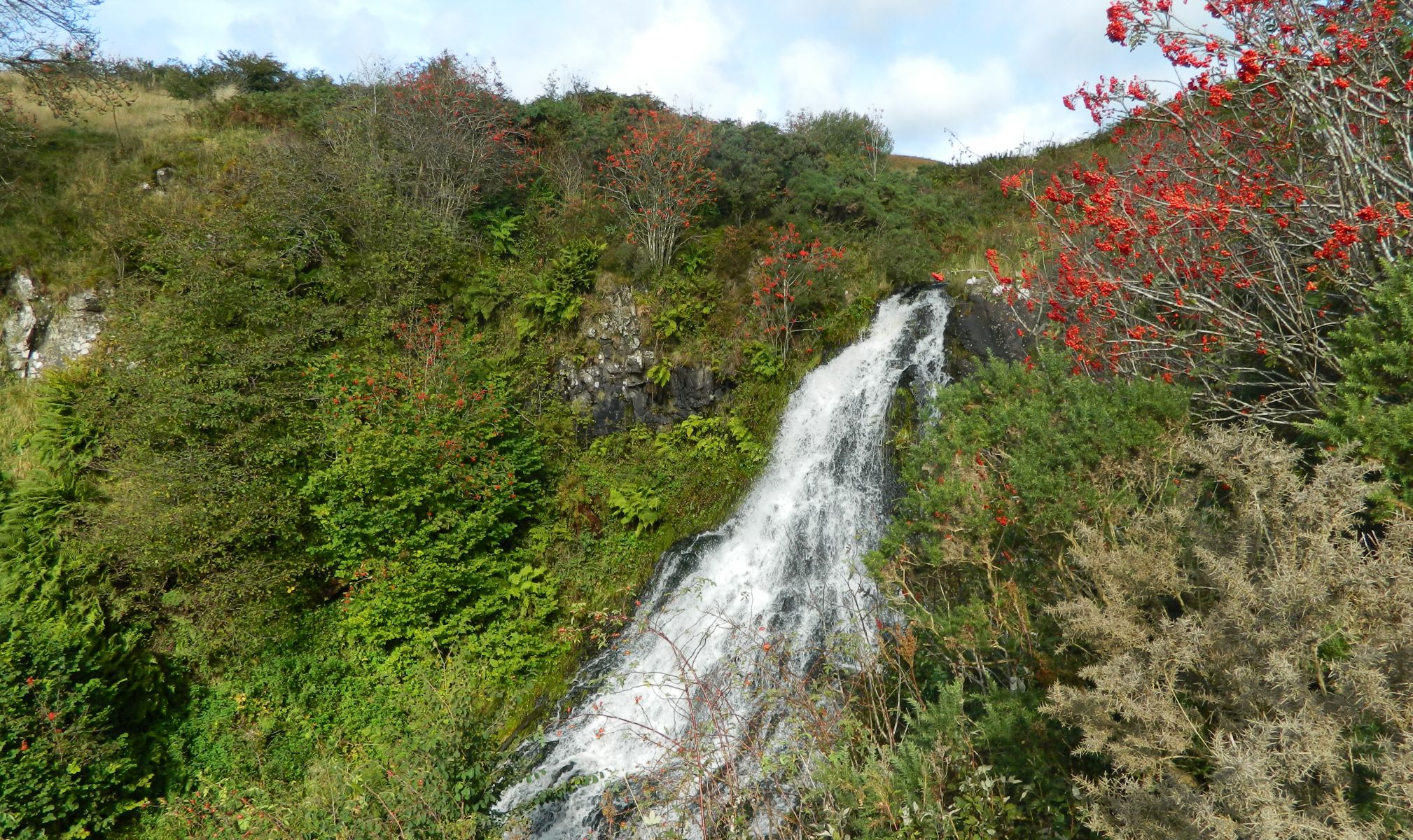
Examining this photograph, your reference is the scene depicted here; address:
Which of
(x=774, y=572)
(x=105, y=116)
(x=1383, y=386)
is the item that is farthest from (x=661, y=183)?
(x=105, y=116)

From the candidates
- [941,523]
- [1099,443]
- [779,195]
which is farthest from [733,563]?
[779,195]

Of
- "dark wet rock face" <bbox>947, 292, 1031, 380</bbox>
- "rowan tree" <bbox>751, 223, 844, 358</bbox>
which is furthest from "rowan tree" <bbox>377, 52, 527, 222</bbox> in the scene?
"dark wet rock face" <bbox>947, 292, 1031, 380</bbox>

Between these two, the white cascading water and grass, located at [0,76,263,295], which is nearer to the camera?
the white cascading water

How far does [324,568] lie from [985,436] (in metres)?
8.68

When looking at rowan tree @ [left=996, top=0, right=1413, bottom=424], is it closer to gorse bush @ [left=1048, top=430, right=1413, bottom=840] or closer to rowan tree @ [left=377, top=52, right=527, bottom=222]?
gorse bush @ [left=1048, top=430, right=1413, bottom=840]

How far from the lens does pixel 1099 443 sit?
4.57 m

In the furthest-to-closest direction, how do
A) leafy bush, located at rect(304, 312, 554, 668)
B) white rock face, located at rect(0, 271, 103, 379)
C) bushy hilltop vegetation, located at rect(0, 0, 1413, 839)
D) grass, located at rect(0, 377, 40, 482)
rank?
white rock face, located at rect(0, 271, 103, 379) < grass, located at rect(0, 377, 40, 482) < leafy bush, located at rect(304, 312, 554, 668) < bushy hilltop vegetation, located at rect(0, 0, 1413, 839)

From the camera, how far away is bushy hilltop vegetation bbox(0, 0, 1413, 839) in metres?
2.88

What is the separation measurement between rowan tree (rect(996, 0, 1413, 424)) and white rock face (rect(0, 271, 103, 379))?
14229mm

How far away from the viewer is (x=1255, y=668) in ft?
8.51

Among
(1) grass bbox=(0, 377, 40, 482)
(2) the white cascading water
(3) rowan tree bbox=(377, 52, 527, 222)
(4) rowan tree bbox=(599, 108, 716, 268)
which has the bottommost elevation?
(2) the white cascading water

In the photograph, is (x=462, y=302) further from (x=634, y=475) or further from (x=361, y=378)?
(x=634, y=475)

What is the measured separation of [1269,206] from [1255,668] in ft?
11.9

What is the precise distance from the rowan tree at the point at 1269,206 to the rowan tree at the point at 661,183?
7242 mm
